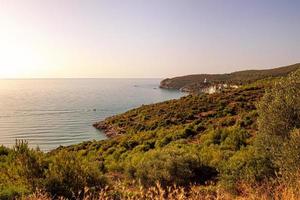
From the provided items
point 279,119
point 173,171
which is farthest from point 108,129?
point 279,119

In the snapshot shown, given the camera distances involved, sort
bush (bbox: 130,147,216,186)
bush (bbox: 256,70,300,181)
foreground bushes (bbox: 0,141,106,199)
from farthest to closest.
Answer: bush (bbox: 130,147,216,186) < bush (bbox: 256,70,300,181) < foreground bushes (bbox: 0,141,106,199)

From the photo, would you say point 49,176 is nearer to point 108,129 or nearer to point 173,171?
point 173,171

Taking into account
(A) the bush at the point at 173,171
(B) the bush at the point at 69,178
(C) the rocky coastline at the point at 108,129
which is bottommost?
(C) the rocky coastline at the point at 108,129

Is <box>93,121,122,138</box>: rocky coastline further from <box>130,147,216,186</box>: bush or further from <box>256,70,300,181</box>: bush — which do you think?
<box>256,70,300,181</box>: bush

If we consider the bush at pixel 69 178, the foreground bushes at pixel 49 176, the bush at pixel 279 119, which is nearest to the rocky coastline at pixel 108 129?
the foreground bushes at pixel 49 176

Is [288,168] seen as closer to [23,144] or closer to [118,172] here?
[23,144]

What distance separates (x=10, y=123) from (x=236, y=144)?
5489cm

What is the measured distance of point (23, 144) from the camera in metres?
10.1

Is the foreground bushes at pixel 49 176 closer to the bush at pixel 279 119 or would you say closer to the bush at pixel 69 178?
the bush at pixel 69 178

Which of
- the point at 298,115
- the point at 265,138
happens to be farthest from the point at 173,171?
the point at 298,115

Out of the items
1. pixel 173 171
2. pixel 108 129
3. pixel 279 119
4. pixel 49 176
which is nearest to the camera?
pixel 49 176

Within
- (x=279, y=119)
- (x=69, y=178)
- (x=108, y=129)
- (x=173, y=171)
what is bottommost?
(x=108, y=129)

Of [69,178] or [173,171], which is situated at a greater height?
[69,178]

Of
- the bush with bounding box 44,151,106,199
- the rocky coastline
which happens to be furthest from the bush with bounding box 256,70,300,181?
the rocky coastline
